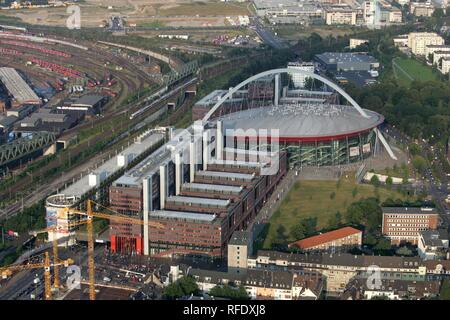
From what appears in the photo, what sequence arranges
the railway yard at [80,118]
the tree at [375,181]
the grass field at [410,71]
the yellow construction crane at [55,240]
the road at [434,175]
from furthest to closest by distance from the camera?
the grass field at [410,71] → the tree at [375,181] → the road at [434,175] → the railway yard at [80,118] → the yellow construction crane at [55,240]

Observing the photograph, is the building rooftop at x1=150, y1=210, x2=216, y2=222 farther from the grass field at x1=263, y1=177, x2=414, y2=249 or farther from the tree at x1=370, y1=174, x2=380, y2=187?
the tree at x1=370, y1=174, x2=380, y2=187

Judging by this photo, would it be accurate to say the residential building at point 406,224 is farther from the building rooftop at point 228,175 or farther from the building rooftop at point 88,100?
the building rooftop at point 88,100

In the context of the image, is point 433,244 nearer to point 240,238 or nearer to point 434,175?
point 240,238

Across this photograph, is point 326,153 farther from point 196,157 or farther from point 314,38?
point 314,38

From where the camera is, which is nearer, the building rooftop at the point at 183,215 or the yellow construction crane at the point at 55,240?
the yellow construction crane at the point at 55,240

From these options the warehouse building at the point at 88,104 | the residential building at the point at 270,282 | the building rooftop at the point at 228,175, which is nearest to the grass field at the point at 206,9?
the warehouse building at the point at 88,104

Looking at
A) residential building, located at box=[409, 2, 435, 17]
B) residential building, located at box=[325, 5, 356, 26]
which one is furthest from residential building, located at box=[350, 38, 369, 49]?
residential building, located at box=[409, 2, 435, 17]
